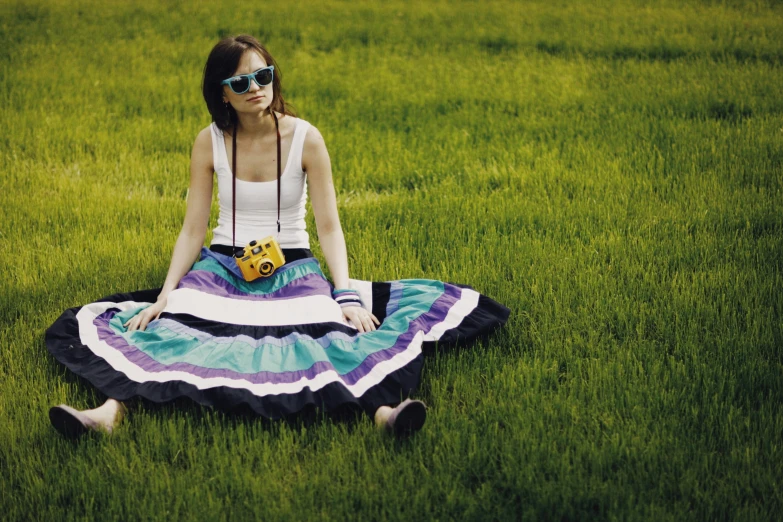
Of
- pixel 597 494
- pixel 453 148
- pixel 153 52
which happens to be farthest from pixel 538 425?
pixel 153 52

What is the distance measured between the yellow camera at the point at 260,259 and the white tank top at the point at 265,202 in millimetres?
237

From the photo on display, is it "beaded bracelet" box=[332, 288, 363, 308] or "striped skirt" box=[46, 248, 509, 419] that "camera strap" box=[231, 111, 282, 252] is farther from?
"beaded bracelet" box=[332, 288, 363, 308]

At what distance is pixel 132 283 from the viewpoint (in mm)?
4688

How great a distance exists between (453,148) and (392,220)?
166 centimetres

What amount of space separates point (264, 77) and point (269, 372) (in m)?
1.55

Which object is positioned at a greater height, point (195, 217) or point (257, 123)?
point (257, 123)

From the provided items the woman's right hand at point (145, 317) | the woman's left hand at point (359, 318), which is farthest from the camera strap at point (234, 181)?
the woman's left hand at point (359, 318)

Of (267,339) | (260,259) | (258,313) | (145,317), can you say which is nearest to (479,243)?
(260,259)

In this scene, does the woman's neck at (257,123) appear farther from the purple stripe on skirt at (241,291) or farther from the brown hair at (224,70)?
the purple stripe on skirt at (241,291)

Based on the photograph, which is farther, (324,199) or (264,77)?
(324,199)

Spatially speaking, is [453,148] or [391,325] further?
[453,148]

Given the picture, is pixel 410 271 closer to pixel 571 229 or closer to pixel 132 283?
pixel 571 229

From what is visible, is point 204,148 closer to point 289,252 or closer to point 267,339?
point 289,252

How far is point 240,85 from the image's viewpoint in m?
3.83
